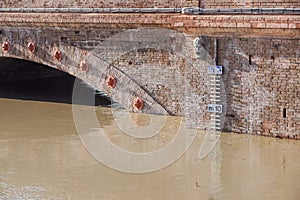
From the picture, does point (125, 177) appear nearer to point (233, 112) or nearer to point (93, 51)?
point (233, 112)

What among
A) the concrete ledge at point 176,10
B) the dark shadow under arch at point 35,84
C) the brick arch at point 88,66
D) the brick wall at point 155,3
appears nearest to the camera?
the concrete ledge at point 176,10

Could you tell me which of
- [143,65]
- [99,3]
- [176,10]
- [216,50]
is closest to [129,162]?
[216,50]

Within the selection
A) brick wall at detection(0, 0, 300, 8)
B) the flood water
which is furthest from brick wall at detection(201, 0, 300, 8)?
the flood water

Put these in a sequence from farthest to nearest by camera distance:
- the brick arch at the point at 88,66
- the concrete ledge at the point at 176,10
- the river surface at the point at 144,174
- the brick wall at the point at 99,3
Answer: the brick arch at the point at 88,66 → the brick wall at the point at 99,3 → the concrete ledge at the point at 176,10 → the river surface at the point at 144,174

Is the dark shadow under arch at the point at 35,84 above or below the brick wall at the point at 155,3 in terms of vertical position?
below

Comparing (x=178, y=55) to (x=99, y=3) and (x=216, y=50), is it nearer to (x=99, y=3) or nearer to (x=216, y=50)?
(x=216, y=50)

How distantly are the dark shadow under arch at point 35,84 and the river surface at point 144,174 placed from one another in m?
3.49

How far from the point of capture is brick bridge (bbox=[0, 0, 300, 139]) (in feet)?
37.7

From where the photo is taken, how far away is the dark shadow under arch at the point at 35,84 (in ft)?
56.1

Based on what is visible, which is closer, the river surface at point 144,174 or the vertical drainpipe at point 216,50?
the river surface at point 144,174

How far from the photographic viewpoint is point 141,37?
13250 millimetres

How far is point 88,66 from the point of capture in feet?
46.8

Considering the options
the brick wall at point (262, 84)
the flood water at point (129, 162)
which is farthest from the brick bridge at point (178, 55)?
the flood water at point (129, 162)

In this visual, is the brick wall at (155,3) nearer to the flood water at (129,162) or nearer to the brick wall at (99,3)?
the brick wall at (99,3)
